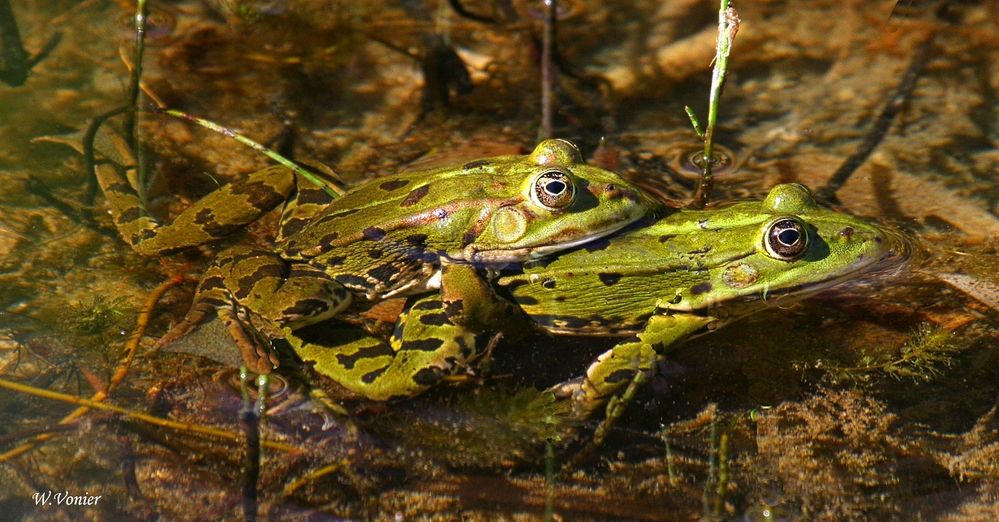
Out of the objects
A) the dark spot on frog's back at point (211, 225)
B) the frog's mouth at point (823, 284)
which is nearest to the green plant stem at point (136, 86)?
the dark spot on frog's back at point (211, 225)

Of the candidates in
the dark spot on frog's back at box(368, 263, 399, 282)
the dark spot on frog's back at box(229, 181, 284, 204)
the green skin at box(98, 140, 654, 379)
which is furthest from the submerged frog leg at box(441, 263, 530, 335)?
the dark spot on frog's back at box(229, 181, 284, 204)

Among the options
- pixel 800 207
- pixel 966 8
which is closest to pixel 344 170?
pixel 800 207

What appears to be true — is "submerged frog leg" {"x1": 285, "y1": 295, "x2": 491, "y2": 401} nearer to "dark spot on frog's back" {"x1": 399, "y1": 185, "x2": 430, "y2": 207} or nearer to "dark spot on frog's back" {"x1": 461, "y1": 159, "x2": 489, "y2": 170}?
"dark spot on frog's back" {"x1": 399, "y1": 185, "x2": 430, "y2": 207}

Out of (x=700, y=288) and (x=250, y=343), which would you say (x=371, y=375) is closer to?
(x=250, y=343)

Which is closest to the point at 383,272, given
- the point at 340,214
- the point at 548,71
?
the point at 340,214

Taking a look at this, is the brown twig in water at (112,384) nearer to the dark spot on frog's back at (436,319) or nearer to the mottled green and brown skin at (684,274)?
the dark spot on frog's back at (436,319)
